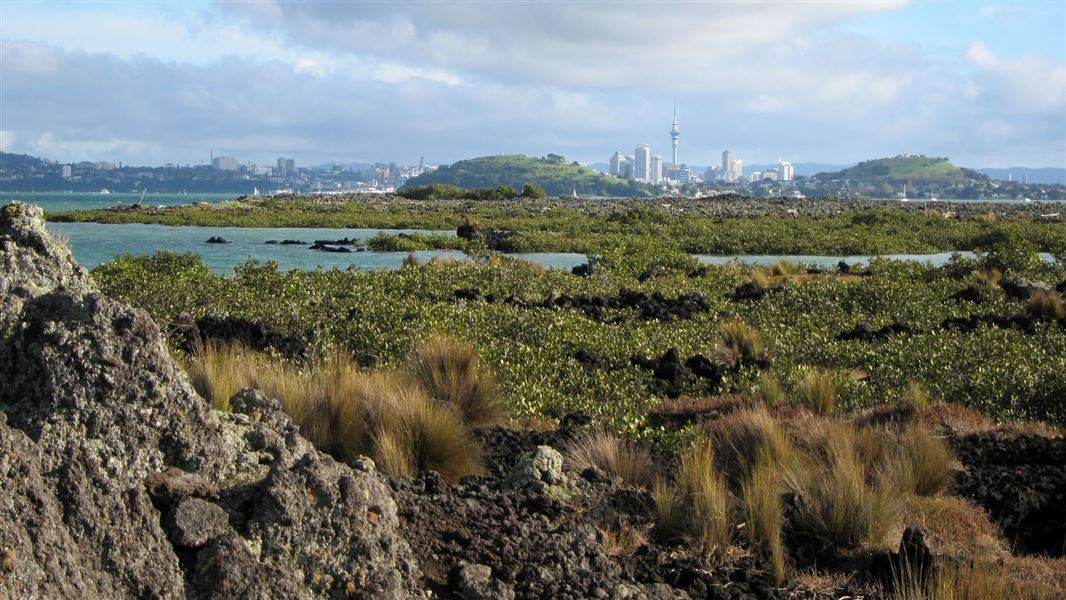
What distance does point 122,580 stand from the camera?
152 inches

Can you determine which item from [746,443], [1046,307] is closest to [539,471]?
[746,443]

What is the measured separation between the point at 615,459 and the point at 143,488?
4.08m

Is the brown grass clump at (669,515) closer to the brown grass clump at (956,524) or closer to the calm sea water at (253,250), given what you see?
the brown grass clump at (956,524)

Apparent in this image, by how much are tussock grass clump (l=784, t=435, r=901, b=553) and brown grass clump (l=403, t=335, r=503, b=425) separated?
345cm

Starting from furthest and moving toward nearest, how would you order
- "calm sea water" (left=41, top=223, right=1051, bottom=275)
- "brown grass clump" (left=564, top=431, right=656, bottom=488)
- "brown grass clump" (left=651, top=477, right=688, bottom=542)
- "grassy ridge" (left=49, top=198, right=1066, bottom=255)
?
"grassy ridge" (left=49, top=198, right=1066, bottom=255)
"calm sea water" (left=41, top=223, right=1051, bottom=275)
"brown grass clump" (left=564, top=431, right=656, bottom=488)
"brown grass clump" (left=651, top=477, right=688, bottom=542)

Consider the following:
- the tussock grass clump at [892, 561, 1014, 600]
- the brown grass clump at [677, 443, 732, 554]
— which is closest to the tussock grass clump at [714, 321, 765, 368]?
the brown grass clump at [677, 443, 732, 554]

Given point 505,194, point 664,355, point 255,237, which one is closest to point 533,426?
point 664,355

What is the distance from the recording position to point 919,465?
7.77m

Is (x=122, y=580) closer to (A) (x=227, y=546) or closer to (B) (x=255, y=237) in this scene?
(A) (x=227, y=546)

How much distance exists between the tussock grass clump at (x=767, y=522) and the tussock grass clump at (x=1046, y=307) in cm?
1230

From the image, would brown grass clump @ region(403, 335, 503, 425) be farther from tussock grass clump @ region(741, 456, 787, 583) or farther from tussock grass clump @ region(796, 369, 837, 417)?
tussock grass clump @ region(741, 456, 787, 583)

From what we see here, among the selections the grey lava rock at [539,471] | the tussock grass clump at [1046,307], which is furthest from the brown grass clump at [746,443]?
the tussock grass clump at [1046,307]

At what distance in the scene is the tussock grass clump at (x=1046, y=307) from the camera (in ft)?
56.2

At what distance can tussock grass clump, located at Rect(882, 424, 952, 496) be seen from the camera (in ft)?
24.6
